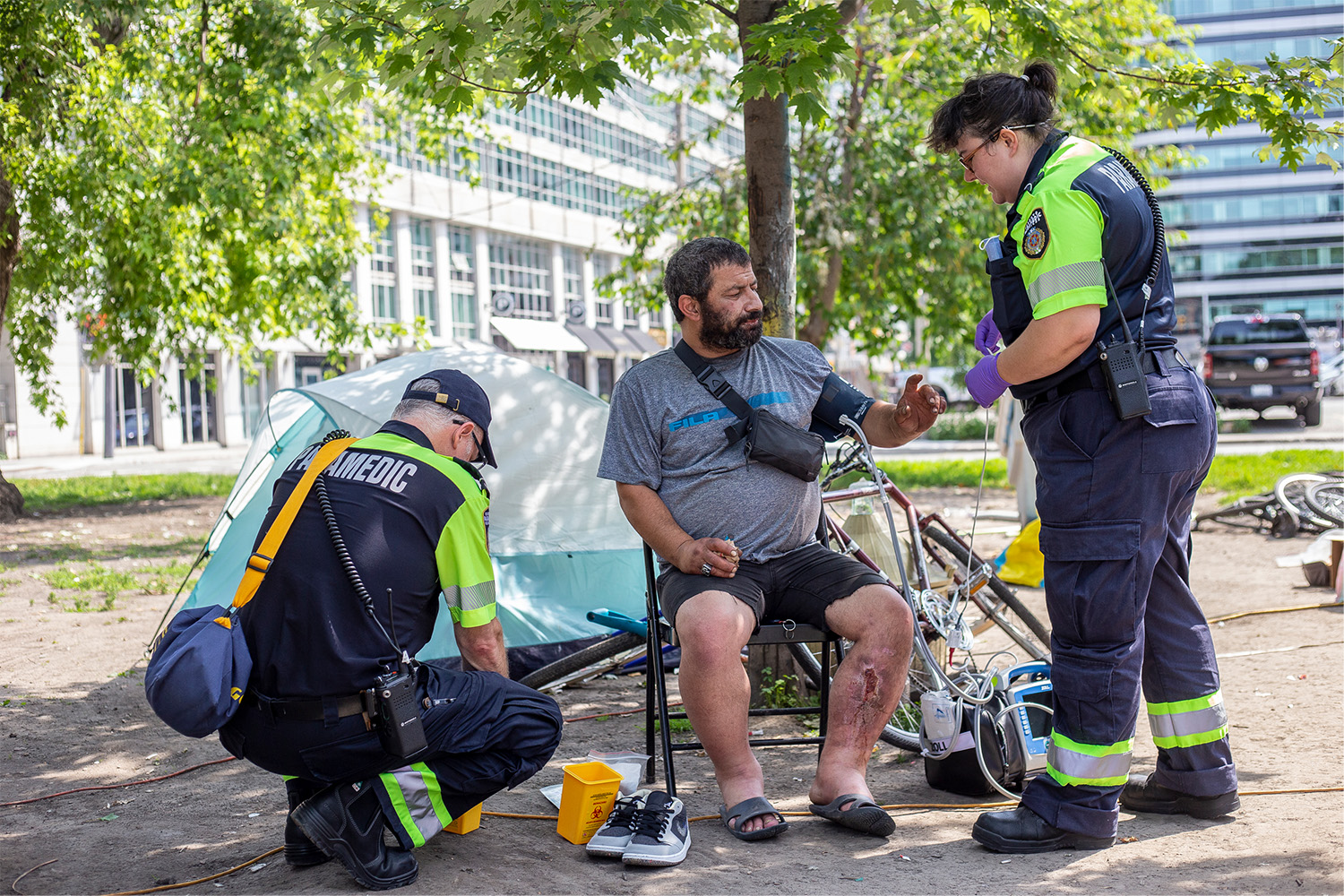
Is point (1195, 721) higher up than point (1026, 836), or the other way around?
point (1195, 721)

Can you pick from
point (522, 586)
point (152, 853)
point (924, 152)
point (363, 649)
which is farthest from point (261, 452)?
point (924, 152)

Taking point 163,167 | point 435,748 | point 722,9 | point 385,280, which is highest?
point 385,280

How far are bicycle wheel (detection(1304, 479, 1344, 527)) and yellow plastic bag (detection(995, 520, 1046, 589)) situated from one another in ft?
14.2

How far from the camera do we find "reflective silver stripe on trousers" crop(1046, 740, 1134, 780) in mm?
2902

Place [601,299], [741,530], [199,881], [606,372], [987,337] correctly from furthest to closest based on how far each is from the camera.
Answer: [606,372], [601,299], [741,530], [987,337], [199,881]

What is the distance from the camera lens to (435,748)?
285cm

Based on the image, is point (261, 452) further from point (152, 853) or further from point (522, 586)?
point (152, 853)

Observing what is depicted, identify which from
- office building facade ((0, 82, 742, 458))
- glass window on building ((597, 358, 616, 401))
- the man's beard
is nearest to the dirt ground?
the man's beard

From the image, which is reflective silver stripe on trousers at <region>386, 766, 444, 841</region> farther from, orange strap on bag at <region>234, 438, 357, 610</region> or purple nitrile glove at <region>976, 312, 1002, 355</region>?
purple nitrile glove at <region>976, 312, 1002, 355</region>

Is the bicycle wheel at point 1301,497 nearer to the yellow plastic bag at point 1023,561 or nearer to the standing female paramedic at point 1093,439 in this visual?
the yellow plastic bag at point 1023,561

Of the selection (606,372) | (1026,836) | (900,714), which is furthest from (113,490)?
(606,372)

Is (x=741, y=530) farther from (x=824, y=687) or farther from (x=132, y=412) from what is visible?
(x=132, y=412)

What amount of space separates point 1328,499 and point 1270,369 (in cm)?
1302

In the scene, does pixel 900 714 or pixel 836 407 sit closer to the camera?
pixel 836 407
